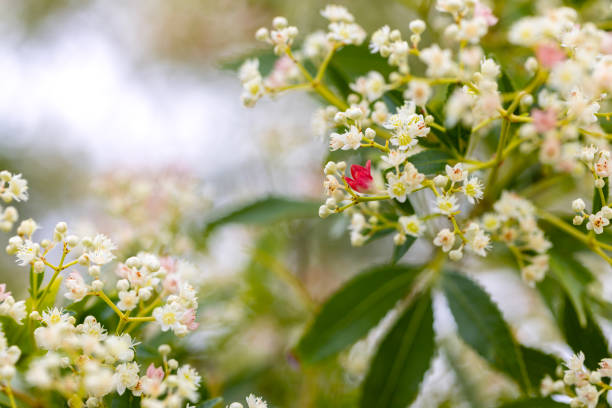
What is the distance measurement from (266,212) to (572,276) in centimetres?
50

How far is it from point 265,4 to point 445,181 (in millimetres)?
1149

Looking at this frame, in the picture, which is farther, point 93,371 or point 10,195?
point 10,195

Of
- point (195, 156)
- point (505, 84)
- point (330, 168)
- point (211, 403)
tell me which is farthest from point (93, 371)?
point (195, 156)

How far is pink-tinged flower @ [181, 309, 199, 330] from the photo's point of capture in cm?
51

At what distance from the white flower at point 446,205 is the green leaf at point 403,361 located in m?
0.33

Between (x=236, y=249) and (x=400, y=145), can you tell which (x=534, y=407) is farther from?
(x=236, y=249)

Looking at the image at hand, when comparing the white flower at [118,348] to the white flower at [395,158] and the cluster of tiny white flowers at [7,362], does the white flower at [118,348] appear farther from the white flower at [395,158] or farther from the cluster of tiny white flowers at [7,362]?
the white flower at [395,158]

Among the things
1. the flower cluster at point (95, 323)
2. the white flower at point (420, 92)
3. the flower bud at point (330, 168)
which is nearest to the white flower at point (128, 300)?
the flower cluster at point (95, 323)

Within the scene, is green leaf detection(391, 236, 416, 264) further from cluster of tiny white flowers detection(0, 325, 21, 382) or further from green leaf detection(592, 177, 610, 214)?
cluster of tiny white flowers detection(0, 325, 21, 382)

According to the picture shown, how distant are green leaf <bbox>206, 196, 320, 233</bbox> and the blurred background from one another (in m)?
0.04

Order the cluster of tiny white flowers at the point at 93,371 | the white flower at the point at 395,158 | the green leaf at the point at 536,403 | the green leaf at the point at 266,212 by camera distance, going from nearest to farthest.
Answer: the cluster of tiny white flowers at the point at 93,371 → the white flower at the point at 395,158 → the green leaf at the point at 536,403 → the green leaf at the point at 266,212

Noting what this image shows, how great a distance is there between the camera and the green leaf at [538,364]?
2.22 ft

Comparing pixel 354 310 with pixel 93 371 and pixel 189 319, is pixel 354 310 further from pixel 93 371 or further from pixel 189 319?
pixel 93 371

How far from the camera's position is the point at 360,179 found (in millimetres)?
542
